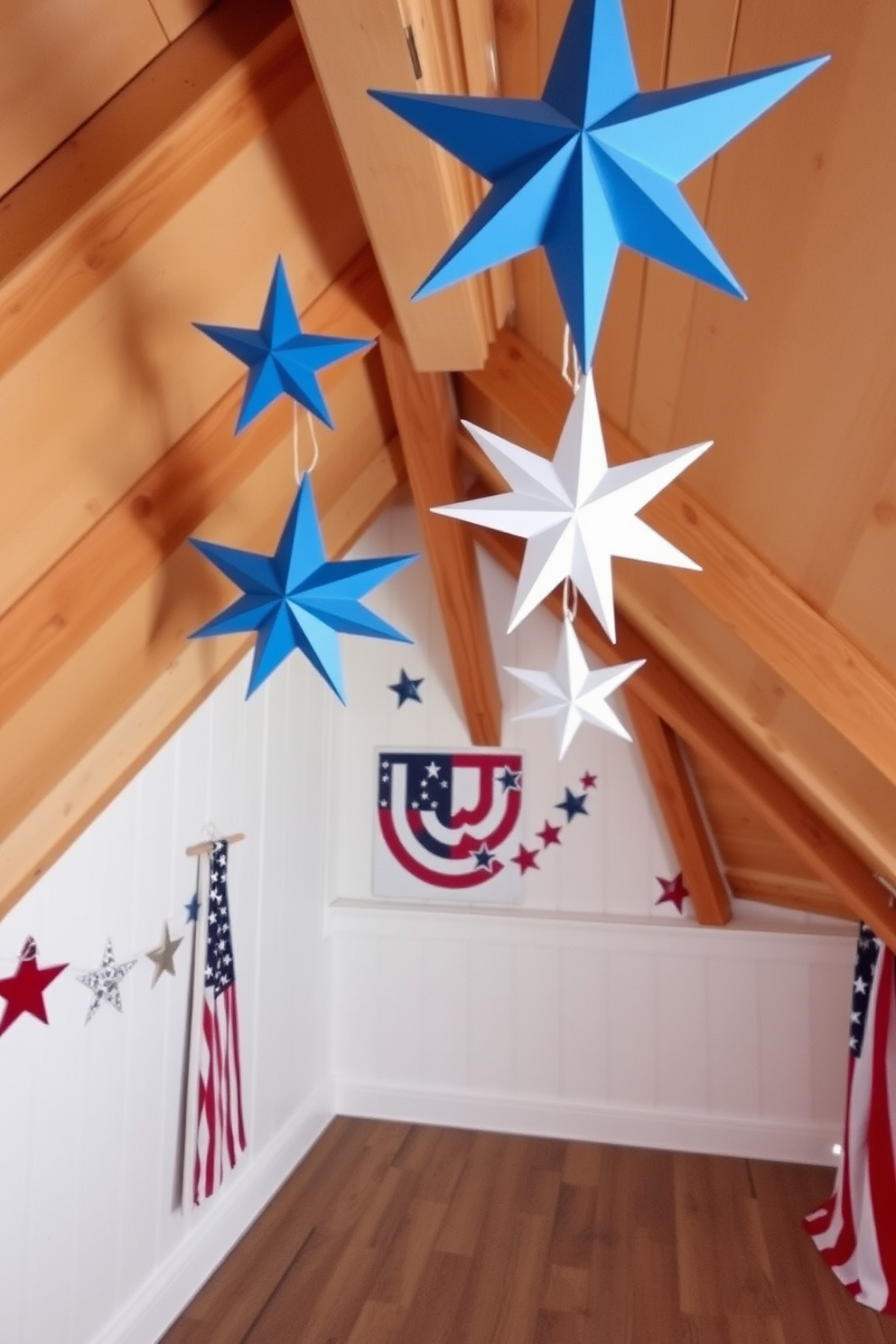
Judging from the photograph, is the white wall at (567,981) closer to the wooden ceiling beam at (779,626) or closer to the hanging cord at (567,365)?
the wooden ceiling beam at (779,626)

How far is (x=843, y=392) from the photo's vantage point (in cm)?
105

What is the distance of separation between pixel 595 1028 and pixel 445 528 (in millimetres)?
1902

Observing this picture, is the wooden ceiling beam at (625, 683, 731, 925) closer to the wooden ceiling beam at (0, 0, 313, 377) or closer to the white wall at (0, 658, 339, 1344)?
the white wall at (0, 658, 339, 1344)

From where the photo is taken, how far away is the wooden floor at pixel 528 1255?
228 centimetres

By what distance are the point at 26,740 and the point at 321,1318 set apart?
1.74 metres

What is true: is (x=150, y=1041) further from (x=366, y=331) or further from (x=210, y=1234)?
(x=366, y=331)

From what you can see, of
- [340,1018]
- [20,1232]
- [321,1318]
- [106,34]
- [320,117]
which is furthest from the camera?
[340,1018]

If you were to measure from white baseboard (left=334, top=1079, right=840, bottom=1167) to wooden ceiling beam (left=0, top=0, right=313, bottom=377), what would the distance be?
3048 millimetres

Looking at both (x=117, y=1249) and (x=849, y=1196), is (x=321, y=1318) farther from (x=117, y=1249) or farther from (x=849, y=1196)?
(x=849, y=1196)

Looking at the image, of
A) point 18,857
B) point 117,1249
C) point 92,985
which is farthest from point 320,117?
point 117,1249

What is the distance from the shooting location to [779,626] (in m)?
1.50

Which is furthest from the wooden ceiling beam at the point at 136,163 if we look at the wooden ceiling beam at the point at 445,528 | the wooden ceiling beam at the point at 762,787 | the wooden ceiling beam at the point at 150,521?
the wooden ceiling beam at the point at 762,787

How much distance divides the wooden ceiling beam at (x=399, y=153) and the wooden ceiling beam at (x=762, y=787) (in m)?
1.33

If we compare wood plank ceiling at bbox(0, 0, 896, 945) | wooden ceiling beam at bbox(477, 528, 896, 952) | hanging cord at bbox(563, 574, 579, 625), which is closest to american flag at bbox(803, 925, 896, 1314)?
wooden ceiling beam at bbox(477, 528, 896, 952)
